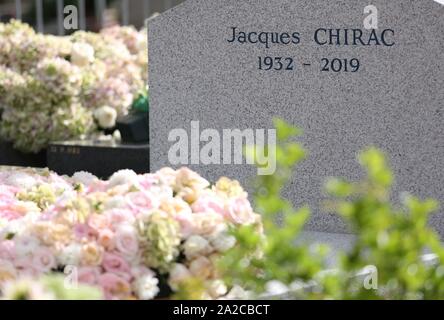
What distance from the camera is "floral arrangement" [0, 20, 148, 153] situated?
37.5ft

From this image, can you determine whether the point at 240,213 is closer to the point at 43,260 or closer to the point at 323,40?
the point at 43,260

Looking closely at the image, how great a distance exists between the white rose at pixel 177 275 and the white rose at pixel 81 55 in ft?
23.5

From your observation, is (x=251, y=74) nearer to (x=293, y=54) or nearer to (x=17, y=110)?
(x=293, y=54)

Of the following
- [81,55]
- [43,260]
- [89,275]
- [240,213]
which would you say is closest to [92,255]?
[89,275]

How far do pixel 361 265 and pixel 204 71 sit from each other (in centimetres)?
464

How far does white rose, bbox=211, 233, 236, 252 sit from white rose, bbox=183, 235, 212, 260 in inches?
1.1

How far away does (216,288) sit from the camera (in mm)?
4785

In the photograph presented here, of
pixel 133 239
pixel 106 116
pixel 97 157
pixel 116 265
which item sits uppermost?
pixel 106 116

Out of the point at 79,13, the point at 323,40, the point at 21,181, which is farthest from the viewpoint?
the point at 79,13

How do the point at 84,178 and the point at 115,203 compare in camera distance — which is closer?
the point at 115,203

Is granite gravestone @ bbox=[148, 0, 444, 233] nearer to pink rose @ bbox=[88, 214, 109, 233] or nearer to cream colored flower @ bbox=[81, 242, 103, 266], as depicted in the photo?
pink rose @ bbox=[88, 214, 109, 233]

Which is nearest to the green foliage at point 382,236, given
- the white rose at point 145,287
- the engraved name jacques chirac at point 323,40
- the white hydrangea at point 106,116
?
the white rose at point 145,287

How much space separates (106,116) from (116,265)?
6.88 m

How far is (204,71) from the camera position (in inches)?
308
